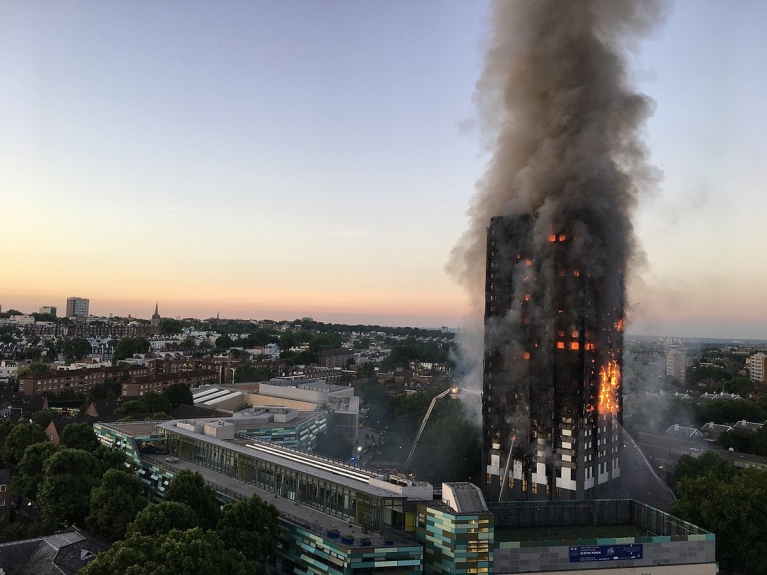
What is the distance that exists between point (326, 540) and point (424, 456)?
3139cm

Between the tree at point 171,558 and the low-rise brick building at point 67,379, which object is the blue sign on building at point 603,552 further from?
the low-rise brick building at point 67,379

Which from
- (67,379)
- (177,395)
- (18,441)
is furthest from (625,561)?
(67,379)

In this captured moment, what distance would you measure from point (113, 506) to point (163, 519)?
7.36m

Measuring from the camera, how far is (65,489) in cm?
4306

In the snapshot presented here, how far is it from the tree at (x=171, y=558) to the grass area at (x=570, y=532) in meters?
19.1

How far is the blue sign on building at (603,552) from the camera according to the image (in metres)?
35.9

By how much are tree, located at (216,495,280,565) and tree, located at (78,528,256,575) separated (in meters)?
3.96

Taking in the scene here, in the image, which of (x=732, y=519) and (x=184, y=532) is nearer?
(x=184, y=532)

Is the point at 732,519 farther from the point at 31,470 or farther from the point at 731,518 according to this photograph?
the point at 31,470

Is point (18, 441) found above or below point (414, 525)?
below

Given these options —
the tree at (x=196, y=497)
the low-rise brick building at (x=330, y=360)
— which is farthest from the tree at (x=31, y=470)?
the low-rise brick building at (x=330, y=360)

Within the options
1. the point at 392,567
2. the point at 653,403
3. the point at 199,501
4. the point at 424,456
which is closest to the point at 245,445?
the point at 199,501

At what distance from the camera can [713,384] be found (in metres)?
145

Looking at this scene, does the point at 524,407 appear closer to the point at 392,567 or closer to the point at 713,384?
the point at 392,567
